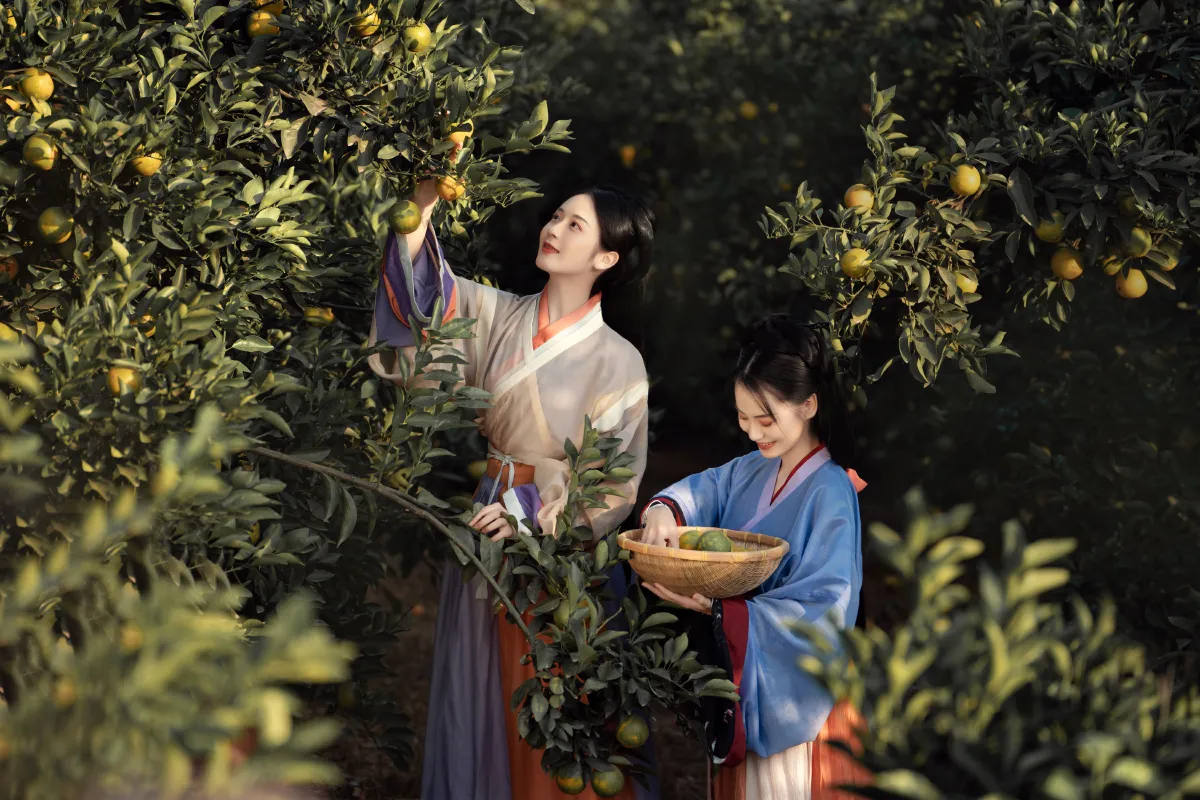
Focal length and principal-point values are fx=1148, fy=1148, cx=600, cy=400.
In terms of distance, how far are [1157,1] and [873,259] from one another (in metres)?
1.57

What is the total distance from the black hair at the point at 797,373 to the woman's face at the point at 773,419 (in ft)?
0.04

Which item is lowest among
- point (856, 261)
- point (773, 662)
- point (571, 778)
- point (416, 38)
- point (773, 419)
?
point (571, 778)

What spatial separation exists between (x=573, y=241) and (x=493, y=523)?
77 centimetres

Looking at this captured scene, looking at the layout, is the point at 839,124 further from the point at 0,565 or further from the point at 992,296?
the point at 0,565

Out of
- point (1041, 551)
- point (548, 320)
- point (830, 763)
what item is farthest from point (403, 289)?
point (1041, 551)

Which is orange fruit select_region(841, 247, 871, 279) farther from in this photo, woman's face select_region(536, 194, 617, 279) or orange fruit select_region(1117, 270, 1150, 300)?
orange fruit select_region(1117, 270, 1150, 300)

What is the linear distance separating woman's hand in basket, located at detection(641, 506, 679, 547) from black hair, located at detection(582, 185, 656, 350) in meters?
0.62

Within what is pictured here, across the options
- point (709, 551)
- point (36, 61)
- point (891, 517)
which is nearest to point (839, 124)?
point (891, 517)

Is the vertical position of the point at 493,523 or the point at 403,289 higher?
the point at 403,289

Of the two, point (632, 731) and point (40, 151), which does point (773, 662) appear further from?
point (40, 151)

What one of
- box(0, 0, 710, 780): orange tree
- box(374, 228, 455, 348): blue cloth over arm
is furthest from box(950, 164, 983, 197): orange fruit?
box(374, 228, 455, 348): blue cloth over arm

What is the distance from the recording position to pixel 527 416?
299 centimetres

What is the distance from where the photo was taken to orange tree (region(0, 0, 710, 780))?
1.94 m

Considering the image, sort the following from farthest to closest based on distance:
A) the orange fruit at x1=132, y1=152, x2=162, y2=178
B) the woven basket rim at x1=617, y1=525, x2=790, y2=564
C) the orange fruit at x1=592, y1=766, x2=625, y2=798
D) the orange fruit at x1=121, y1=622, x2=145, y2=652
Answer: the orange fruit at x1=592, y1=766, x2=625, y2=798 → the woven basket rim at x1=617, y1=525, x2=790, y2=564 → the orange fruit at x1=132, y1=152, x2=162, y2=178 → the orange fruit at x1=121, y1=622, x2=145, y2=652
